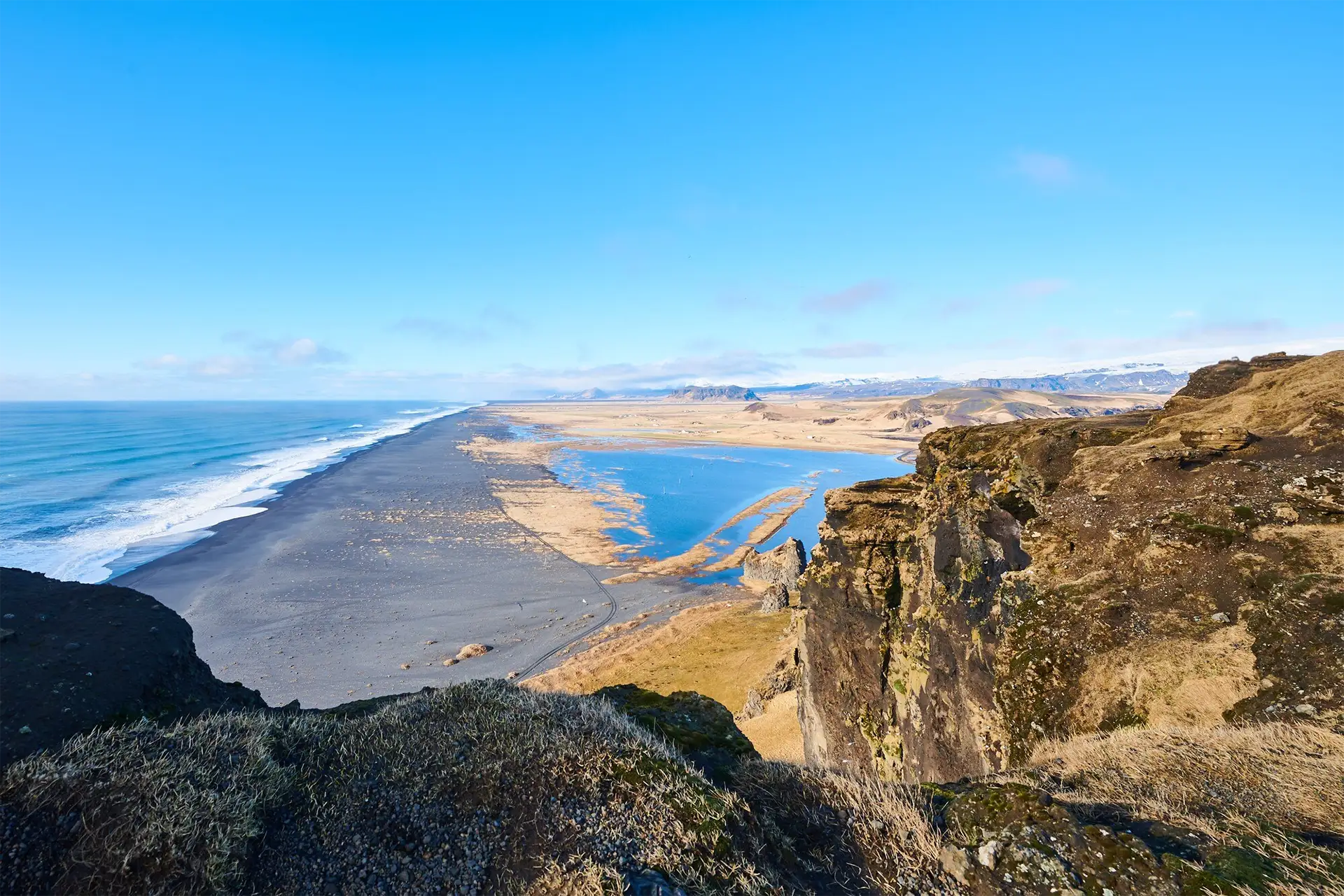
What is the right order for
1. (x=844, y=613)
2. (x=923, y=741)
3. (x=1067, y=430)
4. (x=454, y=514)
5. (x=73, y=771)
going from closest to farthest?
(x=73, y=771) → (x=923, y=741) → (x=1067, y=430) → (x=844, y=613) → (x=454, y=514)

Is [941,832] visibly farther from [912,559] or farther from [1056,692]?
[912,559]

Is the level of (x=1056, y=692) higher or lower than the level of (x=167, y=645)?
lower

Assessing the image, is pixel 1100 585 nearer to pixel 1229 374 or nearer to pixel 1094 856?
pixel 1094 856

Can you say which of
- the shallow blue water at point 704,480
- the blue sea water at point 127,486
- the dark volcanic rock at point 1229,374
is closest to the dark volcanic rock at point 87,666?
the dark volcanic rock at point 1229,374

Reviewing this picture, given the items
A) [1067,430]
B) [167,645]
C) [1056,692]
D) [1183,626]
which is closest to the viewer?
[167,645]

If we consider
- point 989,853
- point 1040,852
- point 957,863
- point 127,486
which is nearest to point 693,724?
point 957,863

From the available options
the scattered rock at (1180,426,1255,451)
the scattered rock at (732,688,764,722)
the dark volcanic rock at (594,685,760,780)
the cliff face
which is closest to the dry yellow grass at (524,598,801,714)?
the scattered rock at (732,688,764,722)

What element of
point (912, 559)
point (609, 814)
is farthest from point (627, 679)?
point (609, 814)
